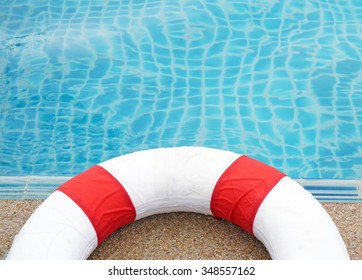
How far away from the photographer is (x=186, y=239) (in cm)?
360

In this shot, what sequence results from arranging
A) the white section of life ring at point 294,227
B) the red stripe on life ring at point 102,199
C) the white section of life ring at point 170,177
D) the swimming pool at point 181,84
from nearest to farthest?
the white section of life ring at point 294,227 < the red stripe on life ring at point 102,199 < the white section of life ring at point 170,177 < the swimming pool at point 181,84

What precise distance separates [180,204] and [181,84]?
5.01 feet

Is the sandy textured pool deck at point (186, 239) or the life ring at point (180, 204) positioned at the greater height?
the life ring at point (180, 204)

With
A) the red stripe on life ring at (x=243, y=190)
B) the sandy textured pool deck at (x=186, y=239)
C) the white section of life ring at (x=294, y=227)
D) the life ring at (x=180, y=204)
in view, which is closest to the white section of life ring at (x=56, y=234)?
the life ring at (x=180, y=204)

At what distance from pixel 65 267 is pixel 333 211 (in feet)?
5.52

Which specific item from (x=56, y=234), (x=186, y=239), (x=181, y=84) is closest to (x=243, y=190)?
(x=186, y=239)

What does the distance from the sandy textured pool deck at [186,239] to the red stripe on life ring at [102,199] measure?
0.18m

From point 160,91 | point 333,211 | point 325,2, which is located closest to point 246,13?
point 325,2

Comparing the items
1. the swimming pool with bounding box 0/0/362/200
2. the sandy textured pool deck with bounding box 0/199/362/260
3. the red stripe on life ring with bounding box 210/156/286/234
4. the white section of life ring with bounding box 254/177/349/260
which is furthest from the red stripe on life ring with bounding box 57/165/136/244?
the swimming pool with bounding box 0/0/362/200

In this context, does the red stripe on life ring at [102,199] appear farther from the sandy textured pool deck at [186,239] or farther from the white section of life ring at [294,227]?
the white section of life ring at [294,227]

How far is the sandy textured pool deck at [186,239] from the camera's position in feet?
11.6

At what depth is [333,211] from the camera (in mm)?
3828

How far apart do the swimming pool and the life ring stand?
0.84m

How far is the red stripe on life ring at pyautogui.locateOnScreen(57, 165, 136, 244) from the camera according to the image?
3.33 metres
